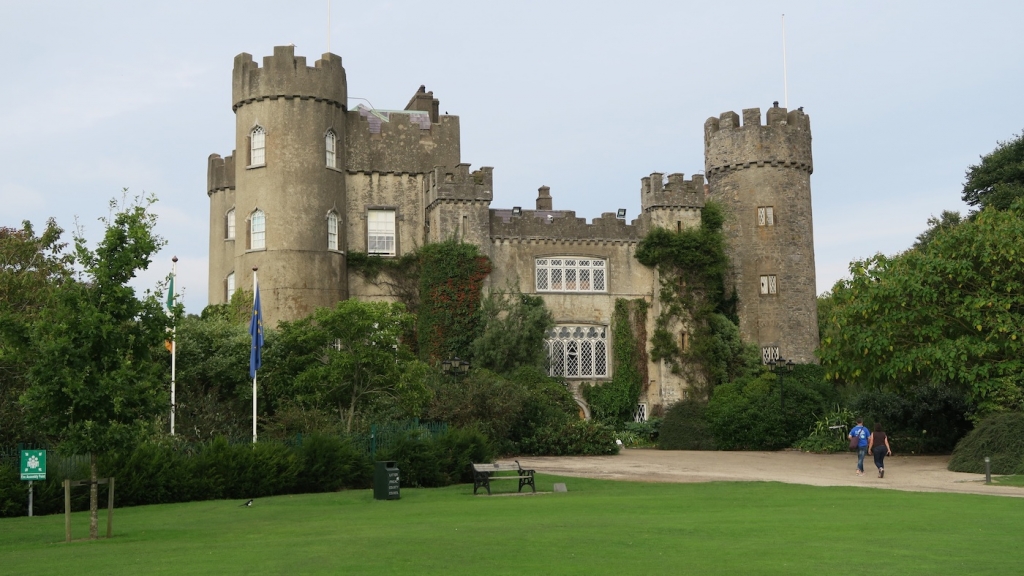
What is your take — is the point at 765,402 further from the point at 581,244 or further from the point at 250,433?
the point at 250,433

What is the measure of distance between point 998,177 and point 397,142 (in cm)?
2588

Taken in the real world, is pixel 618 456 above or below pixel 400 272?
below

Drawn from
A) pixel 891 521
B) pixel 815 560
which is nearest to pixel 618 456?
pixel 891 521

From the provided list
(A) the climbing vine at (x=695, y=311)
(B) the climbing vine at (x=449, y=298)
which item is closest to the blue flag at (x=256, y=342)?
(B) the climbing vine at (x=449, y=298)

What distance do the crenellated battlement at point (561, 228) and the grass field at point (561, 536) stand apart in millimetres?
23600

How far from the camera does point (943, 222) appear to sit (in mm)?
53594

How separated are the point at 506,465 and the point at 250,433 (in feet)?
30.6

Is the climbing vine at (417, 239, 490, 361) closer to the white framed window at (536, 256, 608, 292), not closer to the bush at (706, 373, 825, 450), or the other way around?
the white framed window at (536, 256, 608, 292)

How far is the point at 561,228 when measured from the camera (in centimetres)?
4634

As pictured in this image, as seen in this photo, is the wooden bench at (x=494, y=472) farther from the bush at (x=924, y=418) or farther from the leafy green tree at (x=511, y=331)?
the leafy green tree at (x=511, y=331)

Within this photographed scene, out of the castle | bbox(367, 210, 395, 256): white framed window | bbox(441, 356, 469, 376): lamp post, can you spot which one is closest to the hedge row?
bbox(441, 356, 469, 376): lamp post

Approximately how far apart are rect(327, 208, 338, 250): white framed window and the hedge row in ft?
56.6

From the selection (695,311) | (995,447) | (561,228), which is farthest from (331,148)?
(995,447)

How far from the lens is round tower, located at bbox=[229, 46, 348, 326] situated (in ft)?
139
